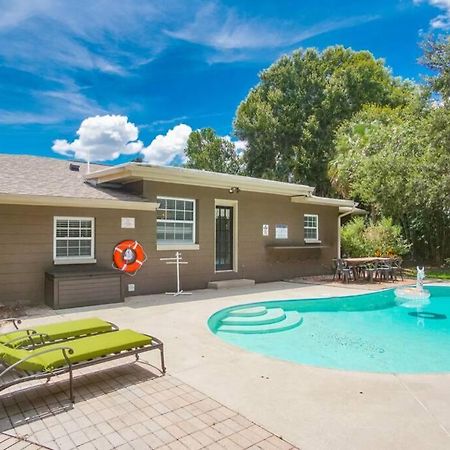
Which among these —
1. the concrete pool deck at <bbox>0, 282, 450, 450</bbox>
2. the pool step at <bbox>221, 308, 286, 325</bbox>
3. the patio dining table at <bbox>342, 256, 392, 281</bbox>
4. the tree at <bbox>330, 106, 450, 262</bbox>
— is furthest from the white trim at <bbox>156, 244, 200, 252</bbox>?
the tree at <bbox>330, 106, 450, 262</bbox>

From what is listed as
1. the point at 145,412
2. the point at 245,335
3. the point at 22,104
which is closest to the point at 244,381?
the point at 145,412

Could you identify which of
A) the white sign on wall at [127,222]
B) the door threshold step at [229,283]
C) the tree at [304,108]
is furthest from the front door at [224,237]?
the tree at [304,108]

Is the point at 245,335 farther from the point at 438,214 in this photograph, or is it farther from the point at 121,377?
the point at 438,214

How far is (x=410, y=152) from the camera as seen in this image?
54.6 feet

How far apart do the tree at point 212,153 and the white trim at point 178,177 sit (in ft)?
62.2

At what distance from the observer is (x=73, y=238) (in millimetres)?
8867

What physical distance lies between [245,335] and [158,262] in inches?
151

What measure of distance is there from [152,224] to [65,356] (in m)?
6.56

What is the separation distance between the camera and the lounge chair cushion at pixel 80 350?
356cm

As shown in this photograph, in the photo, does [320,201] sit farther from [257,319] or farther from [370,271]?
[257,319]

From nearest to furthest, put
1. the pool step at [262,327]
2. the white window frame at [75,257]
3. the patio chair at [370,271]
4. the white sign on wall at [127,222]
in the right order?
the pool step at [262,327] < the white window frame at [75,257] < the white sign on wall at [127,222] < the patio chair at [370,271]

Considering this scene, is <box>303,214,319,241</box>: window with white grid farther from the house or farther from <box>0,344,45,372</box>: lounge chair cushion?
<box>0,344,45,372</box>: lounge chair cushion

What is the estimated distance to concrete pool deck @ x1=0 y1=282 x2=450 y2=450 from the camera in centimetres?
298

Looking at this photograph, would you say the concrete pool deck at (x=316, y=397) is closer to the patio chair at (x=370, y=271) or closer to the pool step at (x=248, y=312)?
the pool step at (x=248, y=312)
